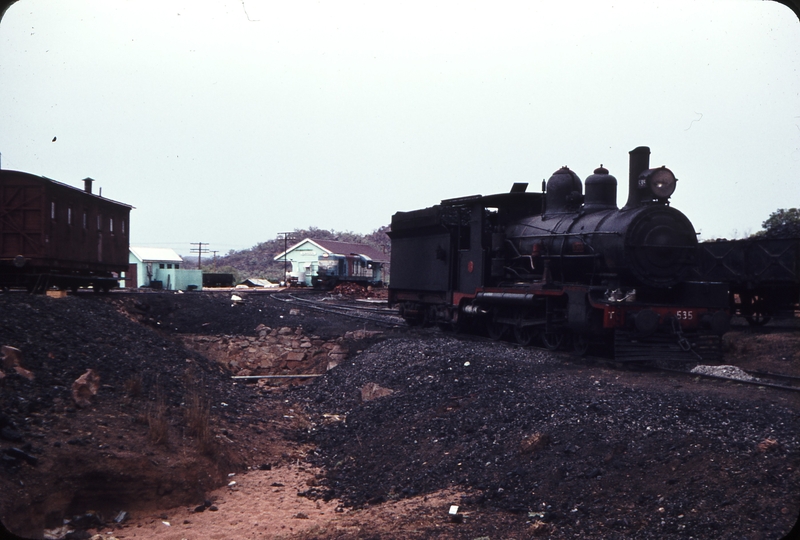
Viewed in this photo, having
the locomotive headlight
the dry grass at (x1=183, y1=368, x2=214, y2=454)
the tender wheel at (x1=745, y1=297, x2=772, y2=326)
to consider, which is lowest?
the dry grass at (x1=183, y1=368, x2=214, y2=454)

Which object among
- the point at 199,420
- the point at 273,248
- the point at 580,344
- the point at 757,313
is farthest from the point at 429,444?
the point at 273,248

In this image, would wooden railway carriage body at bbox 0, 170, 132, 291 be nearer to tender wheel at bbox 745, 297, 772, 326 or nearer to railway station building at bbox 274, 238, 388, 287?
tender wheel at bbox 745, 297, 772, 326

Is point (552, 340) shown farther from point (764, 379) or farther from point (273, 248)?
point (273, 248)

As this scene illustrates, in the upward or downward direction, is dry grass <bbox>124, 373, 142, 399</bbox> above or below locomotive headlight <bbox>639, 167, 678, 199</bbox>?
below

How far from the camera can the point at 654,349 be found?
9633 millimetres

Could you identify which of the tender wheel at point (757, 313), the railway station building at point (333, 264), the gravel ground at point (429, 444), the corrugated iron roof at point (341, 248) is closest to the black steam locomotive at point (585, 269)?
the gravel ground at point (429, 444)

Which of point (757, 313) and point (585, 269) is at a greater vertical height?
point (585, 269)

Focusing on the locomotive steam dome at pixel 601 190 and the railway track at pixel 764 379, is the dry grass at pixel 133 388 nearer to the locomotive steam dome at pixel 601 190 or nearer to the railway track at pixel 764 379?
the railway track at pixel 764 379

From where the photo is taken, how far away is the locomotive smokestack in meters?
10.5

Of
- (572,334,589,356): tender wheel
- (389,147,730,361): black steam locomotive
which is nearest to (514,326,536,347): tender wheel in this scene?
(389,147,730,361): black steam locomotive

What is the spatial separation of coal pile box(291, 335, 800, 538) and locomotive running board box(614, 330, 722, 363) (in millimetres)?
865

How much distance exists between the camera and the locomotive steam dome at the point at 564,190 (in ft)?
39.8

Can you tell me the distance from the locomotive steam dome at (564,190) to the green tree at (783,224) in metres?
8.13

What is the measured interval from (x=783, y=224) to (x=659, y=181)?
11.5 metres
